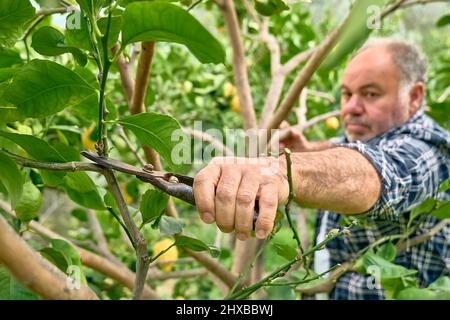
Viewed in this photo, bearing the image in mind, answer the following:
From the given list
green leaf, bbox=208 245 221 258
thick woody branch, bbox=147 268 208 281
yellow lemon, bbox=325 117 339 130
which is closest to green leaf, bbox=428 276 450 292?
green leaf, bbox=208 245 221 258

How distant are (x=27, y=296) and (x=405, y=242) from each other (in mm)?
728

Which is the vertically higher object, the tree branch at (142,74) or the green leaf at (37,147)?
the tree branch at (142,74)

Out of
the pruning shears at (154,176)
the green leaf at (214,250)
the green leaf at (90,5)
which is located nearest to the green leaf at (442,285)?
the green leaf at (214,250)

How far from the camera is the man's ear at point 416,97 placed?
4.81 ft

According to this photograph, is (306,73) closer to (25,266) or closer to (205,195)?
(205,195)

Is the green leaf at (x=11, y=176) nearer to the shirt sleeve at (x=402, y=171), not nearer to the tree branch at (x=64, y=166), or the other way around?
the tree branch at (x=64, y=166)

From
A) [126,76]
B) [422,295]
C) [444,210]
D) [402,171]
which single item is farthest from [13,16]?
[402,171]

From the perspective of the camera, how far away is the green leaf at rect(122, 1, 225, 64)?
16.4 inches

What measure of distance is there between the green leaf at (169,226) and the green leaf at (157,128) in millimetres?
63

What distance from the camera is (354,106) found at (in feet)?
4.70

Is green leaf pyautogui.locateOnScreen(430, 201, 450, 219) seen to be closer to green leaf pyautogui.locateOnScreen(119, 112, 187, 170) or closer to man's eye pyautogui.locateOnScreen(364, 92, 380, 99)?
green leaf pyautogui.locateOnScreen(119, 112, 187, 170)

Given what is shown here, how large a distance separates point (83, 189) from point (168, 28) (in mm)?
237

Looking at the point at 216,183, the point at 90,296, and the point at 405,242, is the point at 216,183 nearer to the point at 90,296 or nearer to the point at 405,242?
the point at 90,296

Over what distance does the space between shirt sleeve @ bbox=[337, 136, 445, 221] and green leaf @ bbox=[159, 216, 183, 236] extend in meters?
0.39
